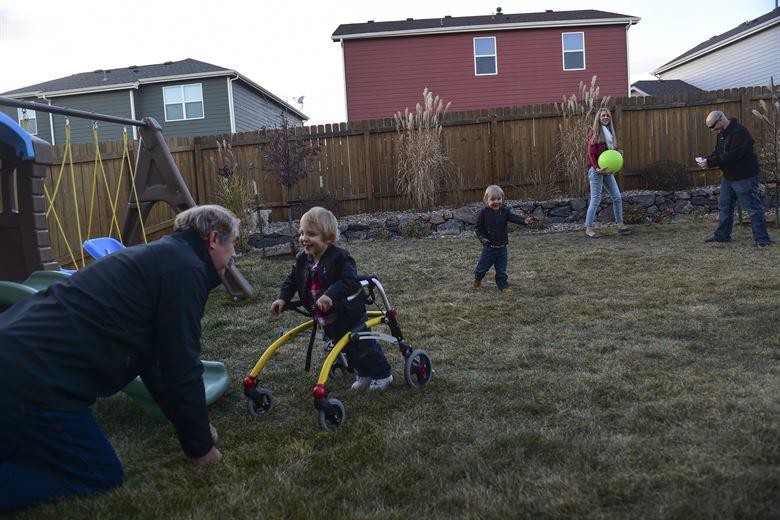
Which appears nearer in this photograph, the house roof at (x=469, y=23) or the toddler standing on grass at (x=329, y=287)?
the toddler standing on grass at (x=329, y=287)

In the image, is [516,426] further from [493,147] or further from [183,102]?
[183,102]

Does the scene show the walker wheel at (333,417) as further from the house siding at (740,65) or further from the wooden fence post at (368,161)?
the house siding at (740,65)

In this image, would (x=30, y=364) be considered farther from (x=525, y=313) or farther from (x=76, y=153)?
(x=76, y=153)

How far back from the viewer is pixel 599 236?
11.1 m

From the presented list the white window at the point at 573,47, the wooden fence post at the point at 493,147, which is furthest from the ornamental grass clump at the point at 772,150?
the white window at the point at 573,47

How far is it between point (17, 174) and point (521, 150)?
1124 cm

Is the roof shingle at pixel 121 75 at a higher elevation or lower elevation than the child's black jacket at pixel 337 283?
higher

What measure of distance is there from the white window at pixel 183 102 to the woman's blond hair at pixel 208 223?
2511 centimetres

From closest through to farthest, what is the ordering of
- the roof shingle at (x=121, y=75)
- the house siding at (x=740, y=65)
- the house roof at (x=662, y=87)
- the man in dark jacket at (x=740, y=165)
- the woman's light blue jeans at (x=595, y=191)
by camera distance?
the man in dark jacket at (x=740, y=165) < the woman's light blue jeans at (x=595, y=191) < the house siding at (x=740, y=65) < the roof shingle at (x=121, y=75) < the house roof at (x=662, y=87)

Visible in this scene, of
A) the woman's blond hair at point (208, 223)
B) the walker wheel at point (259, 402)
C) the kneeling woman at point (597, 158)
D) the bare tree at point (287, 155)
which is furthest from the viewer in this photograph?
the bare tree at point (287, 155)

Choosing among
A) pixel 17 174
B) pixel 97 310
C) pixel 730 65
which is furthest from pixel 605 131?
pixel 730 65

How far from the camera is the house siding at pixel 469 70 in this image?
23562 mm

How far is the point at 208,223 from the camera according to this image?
308 centimetres

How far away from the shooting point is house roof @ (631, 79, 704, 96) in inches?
1111
